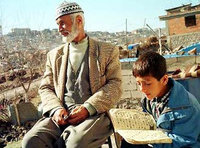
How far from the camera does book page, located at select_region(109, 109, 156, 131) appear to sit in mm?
1981

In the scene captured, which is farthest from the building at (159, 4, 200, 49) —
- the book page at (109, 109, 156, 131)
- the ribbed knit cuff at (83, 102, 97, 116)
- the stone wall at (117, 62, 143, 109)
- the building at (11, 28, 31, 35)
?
the book page at (109, 109, 156, 131)

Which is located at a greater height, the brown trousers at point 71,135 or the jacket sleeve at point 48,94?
the jacket sleeve at point 48,94

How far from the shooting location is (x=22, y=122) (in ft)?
20.2

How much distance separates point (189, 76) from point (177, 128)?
5.39 feet

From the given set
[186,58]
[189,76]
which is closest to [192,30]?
[186,58]

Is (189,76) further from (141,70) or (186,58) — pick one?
(186,58)

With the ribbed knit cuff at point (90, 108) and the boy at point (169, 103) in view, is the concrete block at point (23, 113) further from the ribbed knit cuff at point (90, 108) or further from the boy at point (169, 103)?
the boy at point (169, 103)

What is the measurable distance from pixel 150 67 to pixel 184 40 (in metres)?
33.4

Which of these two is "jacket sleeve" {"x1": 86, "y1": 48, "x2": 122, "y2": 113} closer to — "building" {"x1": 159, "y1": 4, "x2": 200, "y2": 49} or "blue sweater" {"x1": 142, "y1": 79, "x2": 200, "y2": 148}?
"blue sweater" {"x1": 142, "y1": 79, "x2": 200, "y2": 148}

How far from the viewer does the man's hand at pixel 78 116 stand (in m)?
2.29

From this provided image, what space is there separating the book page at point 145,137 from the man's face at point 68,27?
104 centimetres

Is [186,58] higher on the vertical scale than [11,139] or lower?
higher

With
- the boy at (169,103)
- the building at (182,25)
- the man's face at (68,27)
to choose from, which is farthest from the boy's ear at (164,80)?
the building at (182,25)

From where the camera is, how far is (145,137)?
174cm
